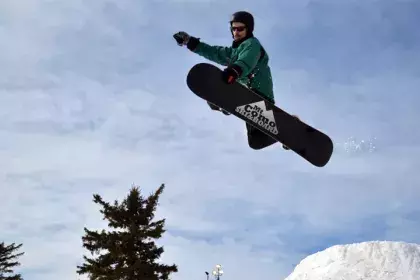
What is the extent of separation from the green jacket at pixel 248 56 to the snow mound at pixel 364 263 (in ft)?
147

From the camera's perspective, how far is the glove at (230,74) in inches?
200

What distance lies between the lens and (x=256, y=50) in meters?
5.34

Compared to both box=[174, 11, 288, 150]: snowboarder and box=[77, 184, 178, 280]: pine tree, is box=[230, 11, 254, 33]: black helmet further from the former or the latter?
box=[77, 184, 178, 280]: pine tree

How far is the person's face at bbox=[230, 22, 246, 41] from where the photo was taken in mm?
5473

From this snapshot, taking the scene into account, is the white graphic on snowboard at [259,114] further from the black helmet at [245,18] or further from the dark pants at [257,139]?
the black helmet at [245,18]

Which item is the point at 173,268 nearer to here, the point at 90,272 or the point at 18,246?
the point at 90,272

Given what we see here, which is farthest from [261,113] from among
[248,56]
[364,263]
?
[364,263]

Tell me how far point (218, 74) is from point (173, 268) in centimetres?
1647

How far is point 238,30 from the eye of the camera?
5.50 m

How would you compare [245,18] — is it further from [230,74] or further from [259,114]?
[259,114]

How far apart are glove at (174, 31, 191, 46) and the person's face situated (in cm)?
58

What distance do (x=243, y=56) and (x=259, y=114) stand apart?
92 cm

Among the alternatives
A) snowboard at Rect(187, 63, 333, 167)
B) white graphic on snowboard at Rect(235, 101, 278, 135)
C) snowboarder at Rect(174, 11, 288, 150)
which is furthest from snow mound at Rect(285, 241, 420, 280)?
snowboarder at Rect(174, 11, 288, 150)

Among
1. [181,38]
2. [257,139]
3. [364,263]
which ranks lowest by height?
[257,139]
